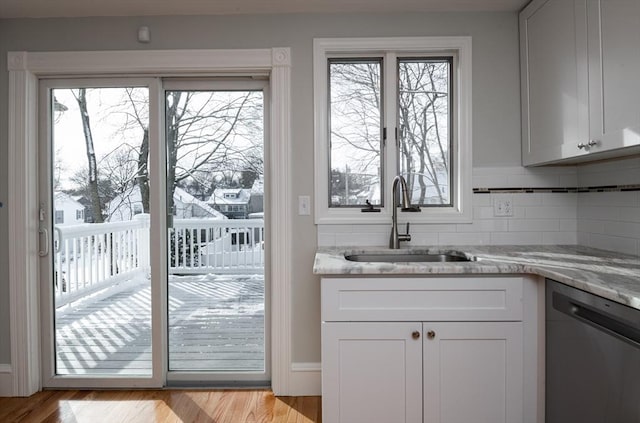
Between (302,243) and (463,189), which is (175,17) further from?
(463,189)

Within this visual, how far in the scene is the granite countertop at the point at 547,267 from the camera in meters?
1.33

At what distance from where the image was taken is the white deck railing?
2.45 meters

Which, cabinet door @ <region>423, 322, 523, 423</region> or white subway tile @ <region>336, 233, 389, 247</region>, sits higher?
white subway tile @ <region>336, 233, 389, 247</region>

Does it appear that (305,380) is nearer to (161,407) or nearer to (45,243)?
→ (161,407)

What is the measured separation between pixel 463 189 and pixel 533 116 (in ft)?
1.79

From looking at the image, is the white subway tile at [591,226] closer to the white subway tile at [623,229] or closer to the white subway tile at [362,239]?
the white subway tile at [623,229]

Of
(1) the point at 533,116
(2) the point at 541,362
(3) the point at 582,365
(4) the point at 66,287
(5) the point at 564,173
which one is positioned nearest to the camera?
(3) the point at 582,365

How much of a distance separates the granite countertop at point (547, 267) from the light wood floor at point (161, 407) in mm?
909

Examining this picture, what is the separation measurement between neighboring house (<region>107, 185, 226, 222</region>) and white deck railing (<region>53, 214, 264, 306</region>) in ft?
0.11

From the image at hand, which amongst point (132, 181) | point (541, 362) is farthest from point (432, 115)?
point (132, 181)

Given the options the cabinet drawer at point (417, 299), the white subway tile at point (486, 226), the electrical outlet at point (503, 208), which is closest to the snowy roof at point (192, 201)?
the cabinet drawer at point (417, 299)

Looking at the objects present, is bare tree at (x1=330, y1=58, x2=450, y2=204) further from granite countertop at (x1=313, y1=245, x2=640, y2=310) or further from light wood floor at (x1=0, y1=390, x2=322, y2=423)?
light wood floor at (x1=0, y1=390, x2=322, y2=423)

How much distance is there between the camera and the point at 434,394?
5.66 ft

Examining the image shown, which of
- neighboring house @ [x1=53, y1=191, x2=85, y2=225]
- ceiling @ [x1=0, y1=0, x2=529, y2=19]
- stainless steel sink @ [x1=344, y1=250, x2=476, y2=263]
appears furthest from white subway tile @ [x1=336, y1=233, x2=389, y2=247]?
neighboring house @ [x1=53, y1=191, x2=85, y2=225]
